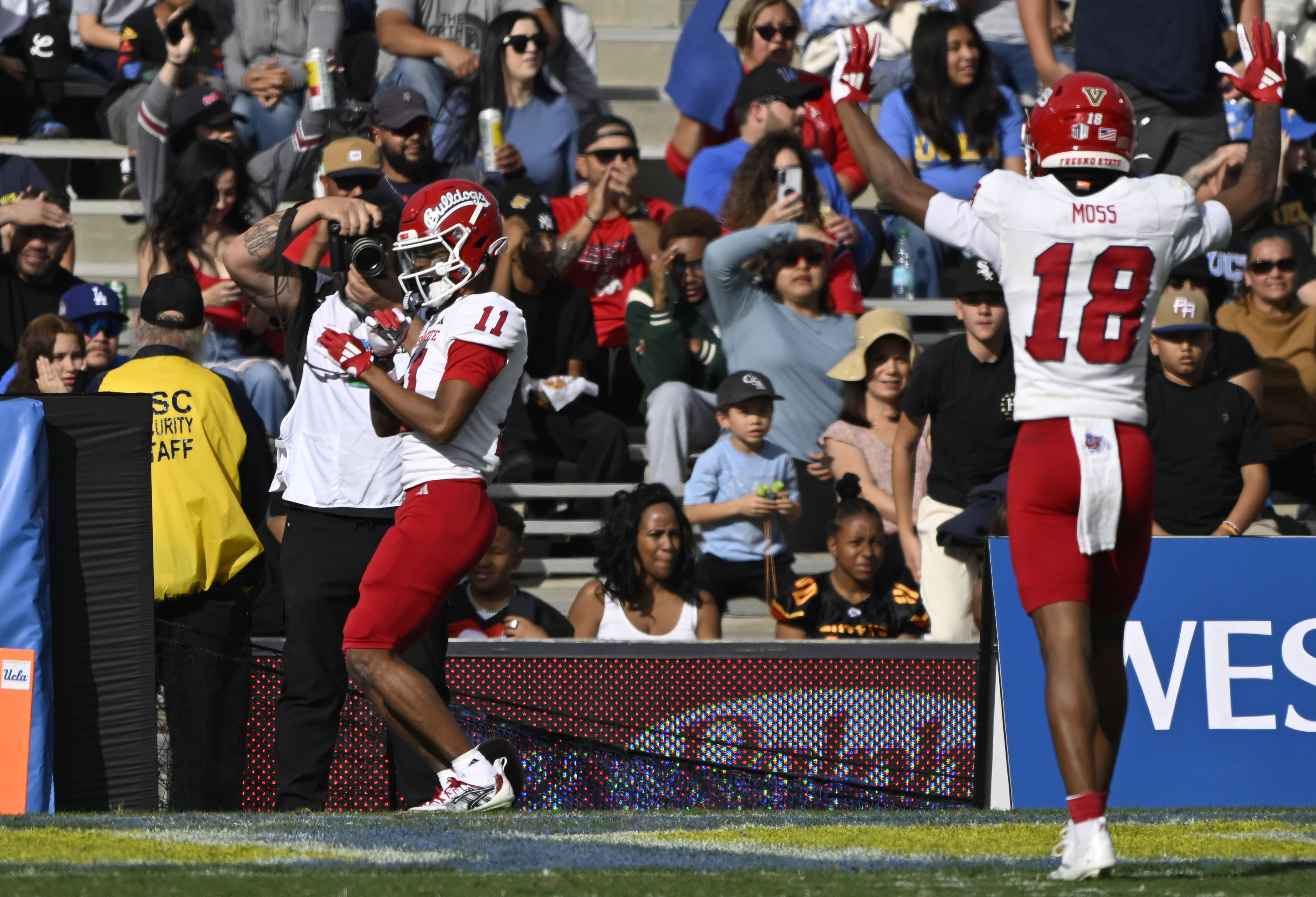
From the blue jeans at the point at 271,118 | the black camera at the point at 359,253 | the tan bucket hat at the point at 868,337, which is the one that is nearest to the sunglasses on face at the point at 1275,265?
the tan bucket hat at the point at 868,337

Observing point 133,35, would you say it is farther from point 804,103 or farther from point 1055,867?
point 1055,867

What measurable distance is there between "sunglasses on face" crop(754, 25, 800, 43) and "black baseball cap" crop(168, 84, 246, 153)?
2978mm

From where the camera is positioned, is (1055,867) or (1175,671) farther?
(1175,671)

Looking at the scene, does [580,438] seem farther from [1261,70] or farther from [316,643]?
[1261,70]

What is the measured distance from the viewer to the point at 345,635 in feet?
15.5

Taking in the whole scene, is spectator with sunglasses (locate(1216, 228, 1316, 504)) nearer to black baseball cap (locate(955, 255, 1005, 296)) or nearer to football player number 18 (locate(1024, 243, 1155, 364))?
black baseball cap (locate(955, 255, 1005, 296))

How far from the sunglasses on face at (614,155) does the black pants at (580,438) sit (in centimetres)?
140

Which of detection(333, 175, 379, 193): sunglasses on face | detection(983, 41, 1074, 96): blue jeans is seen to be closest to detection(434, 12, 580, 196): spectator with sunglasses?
detection(333, 175, 379, 193): sunglasses on face

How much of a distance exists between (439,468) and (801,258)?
4.10m

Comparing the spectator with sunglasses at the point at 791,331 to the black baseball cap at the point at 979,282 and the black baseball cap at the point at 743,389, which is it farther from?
the black baseball cap at the point at 979,282

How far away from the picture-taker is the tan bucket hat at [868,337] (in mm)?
8062

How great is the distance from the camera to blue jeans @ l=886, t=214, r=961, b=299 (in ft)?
31.7

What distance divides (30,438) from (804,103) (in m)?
5.41

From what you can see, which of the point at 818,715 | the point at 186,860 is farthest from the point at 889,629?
the point at 186,860
